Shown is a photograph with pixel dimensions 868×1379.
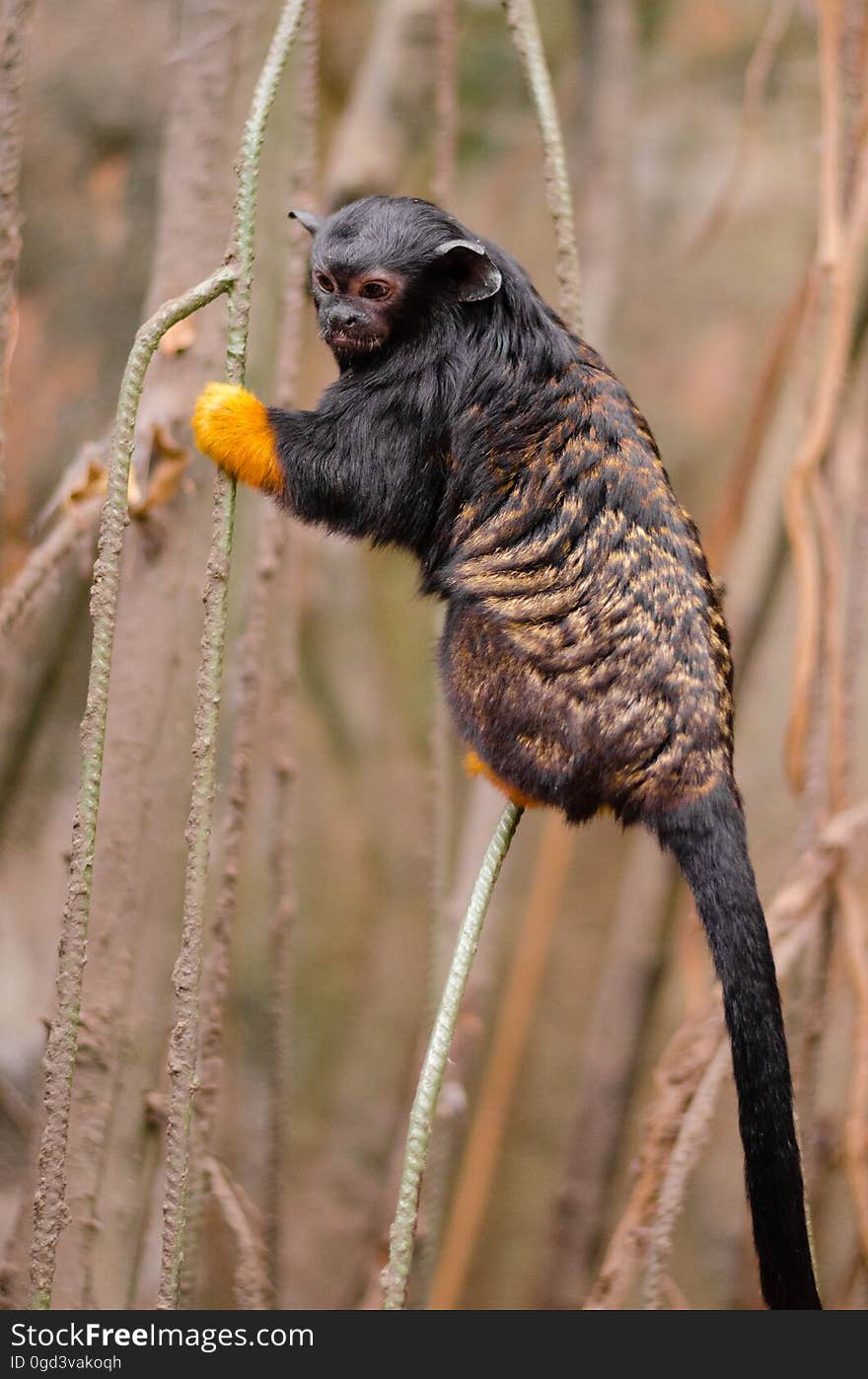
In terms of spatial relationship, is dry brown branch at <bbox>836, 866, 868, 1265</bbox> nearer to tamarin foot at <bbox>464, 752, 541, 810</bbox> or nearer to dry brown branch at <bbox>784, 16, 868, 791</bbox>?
dry brown branch at <bbox>784, 16, 868, 791</bbox>

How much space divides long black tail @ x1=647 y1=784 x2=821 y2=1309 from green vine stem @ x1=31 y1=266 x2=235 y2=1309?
2.24 ft

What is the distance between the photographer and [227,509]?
4.04ft

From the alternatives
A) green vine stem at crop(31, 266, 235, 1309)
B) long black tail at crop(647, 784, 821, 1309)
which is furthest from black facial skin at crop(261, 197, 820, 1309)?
green vine stem at crop(31, 266, 235, 1309)

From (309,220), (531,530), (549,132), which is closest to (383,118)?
(309,220)

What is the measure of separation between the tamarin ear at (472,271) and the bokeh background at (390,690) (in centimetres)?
24

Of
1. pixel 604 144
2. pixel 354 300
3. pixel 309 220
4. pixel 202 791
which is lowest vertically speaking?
pixel 202 791

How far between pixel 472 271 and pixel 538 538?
1.11 ft

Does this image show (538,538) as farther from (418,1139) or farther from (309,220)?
(418,1139)

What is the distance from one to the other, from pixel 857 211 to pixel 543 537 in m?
0.86

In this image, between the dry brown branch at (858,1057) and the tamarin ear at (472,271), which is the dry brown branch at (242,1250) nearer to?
the dry brown branch at (858,1057)

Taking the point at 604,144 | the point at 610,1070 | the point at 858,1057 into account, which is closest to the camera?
the point at 858,1057

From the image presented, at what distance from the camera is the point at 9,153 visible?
1497mm

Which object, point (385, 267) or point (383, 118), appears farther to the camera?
point (383, 118)
